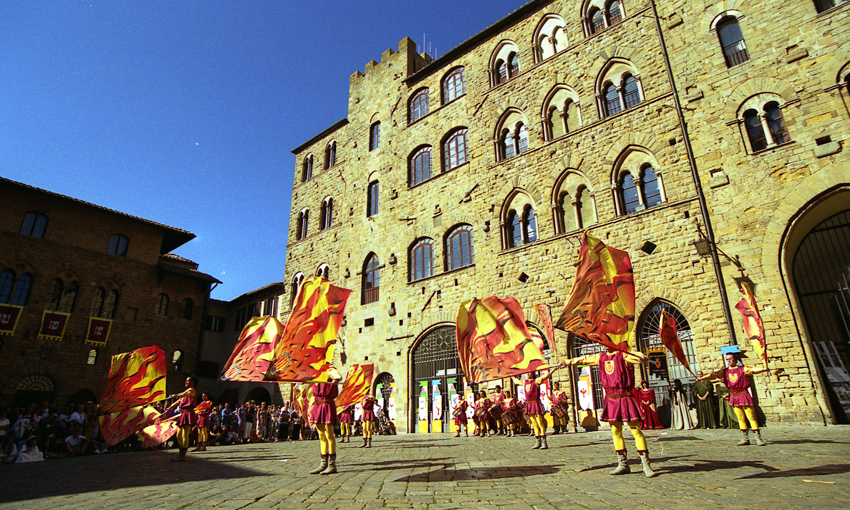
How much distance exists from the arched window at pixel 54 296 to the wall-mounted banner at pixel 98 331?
165 cm

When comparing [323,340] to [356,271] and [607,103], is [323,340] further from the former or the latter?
[356,271]

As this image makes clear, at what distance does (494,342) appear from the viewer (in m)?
7.80

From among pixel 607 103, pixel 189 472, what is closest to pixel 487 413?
pixel 189 472

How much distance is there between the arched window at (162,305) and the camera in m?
26.5

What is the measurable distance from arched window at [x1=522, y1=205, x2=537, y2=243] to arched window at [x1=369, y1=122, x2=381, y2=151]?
36.7ft

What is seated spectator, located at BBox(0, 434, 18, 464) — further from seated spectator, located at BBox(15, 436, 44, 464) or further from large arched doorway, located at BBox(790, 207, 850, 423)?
large arched doorway, located at BBox(790, 207, 850, 423)

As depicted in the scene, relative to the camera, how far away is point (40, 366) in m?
21.0

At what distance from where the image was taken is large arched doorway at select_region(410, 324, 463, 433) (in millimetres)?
18219

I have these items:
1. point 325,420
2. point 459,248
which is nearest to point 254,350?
point 325,420

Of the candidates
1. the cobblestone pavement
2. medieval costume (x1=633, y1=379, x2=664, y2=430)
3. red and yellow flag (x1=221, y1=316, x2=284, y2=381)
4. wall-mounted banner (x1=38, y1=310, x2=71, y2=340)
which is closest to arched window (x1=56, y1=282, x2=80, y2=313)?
wall-mounted banner (x1=38, y1=310, x2=71, y2=340)

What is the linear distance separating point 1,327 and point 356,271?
16040 millimetres

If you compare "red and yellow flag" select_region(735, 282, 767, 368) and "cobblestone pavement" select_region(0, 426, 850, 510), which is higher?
"red and yellow flag" select_region(735, 282, 767, 368)

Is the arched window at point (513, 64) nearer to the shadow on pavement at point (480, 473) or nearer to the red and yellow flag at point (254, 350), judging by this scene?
the red and yellow flag at point (254, 350)

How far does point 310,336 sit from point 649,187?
41.0 ft
